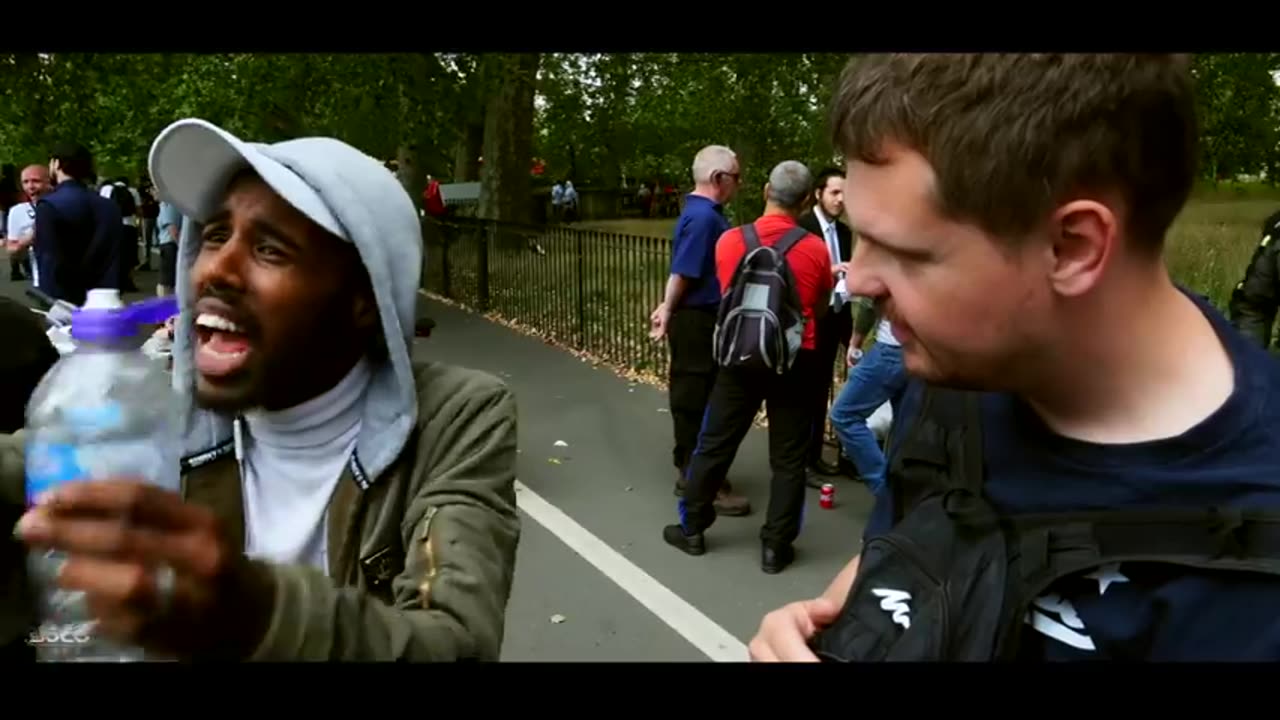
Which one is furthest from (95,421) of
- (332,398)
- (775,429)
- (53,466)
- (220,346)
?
(775,429)

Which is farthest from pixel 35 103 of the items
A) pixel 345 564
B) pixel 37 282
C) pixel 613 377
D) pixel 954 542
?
pixel 954 542

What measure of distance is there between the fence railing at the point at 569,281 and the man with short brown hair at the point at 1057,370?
19.8ft

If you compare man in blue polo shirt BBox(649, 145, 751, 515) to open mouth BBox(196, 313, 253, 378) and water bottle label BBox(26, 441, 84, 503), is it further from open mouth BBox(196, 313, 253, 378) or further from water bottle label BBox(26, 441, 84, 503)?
water bottle label BBox(26, 441, 84, 503)

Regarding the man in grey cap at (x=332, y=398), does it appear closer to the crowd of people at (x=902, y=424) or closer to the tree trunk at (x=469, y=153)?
the crowd of people at (x=902, y=424)

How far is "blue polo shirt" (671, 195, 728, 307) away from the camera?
5691 mm

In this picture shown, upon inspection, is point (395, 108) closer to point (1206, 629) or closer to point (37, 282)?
point (37, 282)

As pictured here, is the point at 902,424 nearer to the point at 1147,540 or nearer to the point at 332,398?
the point at 1147,540

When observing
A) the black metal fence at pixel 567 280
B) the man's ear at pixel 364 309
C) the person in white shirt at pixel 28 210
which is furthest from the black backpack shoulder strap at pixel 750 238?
the person in white shirt at pixel 28 210

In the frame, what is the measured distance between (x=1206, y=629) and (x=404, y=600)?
0.93m

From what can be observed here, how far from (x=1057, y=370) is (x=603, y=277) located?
9326 millimetres

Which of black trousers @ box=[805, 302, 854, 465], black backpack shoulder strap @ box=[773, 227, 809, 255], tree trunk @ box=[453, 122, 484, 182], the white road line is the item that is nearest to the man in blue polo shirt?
black trousers @ box=[805, 302, 854, 465]

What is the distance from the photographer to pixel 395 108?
13.2 meters

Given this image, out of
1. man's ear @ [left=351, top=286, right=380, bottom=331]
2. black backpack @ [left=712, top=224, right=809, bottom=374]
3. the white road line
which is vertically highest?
man's ear @ [left=351, top=286, right=380, bottom=331]

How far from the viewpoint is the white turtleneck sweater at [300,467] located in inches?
60.6
